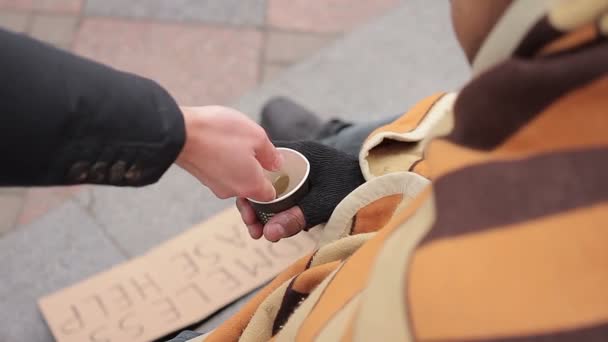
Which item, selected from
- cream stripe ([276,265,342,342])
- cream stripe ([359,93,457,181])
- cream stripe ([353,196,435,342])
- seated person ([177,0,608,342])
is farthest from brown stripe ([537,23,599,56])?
cream stripe ([359,93,457,181])

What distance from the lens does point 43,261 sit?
103 cm

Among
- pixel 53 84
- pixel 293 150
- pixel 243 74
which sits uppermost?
pixel 53 84

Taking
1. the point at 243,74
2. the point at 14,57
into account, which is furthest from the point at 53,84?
the point at 243,74

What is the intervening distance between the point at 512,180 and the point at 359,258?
0.53 ft

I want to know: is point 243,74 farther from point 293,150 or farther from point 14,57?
point 14,57

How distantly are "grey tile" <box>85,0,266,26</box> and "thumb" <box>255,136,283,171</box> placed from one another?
0.81 meters

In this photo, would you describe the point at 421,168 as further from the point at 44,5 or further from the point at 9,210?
the point at 44,5

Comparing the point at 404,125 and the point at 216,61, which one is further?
the point at 216,61

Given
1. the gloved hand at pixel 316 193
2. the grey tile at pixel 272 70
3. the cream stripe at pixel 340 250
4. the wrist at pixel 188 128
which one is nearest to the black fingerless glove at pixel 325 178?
the gloved hand at pixel 316 193

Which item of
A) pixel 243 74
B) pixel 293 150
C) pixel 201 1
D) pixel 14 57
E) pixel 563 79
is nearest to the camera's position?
pixel 563 79

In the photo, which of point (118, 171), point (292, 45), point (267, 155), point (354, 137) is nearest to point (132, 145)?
point (118, 171)

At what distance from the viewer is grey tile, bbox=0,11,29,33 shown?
1.30 meters

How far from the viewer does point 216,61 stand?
1.32 meters

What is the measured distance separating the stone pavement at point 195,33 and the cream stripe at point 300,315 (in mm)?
793
